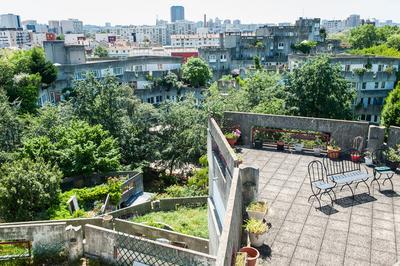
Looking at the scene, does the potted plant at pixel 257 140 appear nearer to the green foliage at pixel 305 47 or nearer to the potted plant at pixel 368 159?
the potted plant at pixel 368 159

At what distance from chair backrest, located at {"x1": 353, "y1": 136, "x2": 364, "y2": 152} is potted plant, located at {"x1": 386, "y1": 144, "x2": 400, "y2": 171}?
982 mm

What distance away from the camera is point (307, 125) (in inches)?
545

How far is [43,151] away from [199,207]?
34.9 ft

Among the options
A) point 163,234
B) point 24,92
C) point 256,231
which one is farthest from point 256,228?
point 24,92

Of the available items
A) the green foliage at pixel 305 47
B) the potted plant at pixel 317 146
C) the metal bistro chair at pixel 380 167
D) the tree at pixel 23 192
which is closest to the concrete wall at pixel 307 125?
the potted plant at pixel 317 146

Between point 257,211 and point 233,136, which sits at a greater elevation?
point 233,136

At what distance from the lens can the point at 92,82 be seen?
101 ft

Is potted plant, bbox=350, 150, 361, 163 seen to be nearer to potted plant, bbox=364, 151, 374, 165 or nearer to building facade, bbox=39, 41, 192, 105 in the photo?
potted plant, bbox=364, 151, 374, 165

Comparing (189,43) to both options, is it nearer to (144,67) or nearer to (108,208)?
(144,67)

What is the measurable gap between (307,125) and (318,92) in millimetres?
13846

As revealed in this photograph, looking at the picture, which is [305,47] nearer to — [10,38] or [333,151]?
[333,151]

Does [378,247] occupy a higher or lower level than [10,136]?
higher

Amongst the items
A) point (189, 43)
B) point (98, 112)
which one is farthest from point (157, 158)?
point (189, 43)

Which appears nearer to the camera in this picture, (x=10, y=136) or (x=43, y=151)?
(x=43, y=151)
